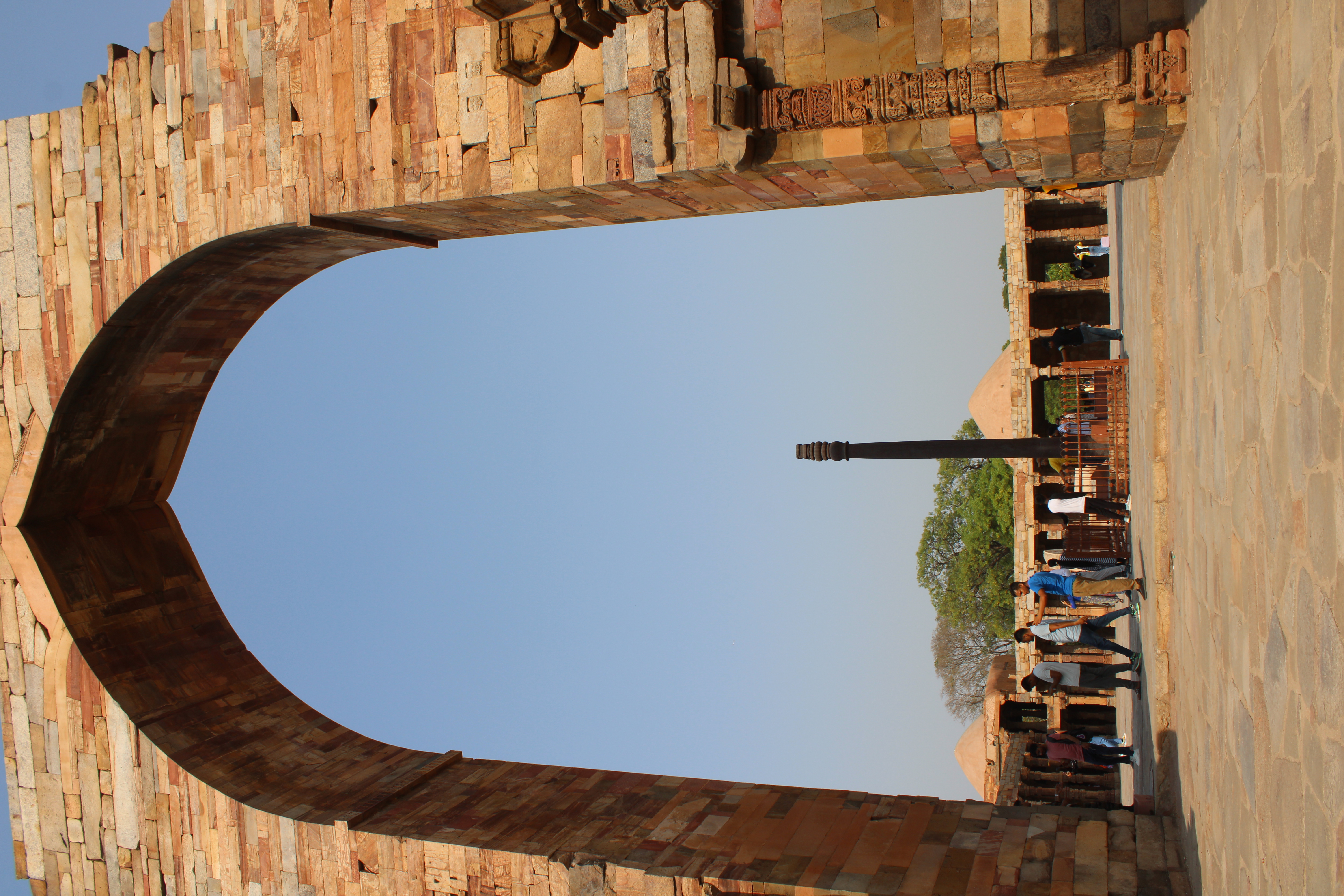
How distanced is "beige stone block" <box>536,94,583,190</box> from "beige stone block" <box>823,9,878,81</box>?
1.65 m

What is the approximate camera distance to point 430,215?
6.89 m

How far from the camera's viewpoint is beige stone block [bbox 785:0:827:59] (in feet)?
18.8

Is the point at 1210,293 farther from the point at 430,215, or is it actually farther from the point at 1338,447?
the point at 430,215

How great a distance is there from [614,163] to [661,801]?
14.1 feet

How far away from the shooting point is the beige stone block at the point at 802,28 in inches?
226

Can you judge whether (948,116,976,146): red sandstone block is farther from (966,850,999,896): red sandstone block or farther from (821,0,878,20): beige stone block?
(966,850,999,896): red sandstone block

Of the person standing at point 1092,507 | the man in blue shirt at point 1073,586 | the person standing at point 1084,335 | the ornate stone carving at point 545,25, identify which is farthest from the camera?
the person standing at point 1084,335

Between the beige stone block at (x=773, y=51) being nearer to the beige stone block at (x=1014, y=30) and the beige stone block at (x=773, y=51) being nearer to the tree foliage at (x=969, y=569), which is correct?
the beige stone block at (x=1014, y=30)

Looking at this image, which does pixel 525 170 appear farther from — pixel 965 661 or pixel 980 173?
pixel 965 661

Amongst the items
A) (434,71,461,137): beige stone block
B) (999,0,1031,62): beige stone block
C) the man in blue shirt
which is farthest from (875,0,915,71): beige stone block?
the man in blue shirt

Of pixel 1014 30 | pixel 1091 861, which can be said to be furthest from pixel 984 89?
pixel 1091 861

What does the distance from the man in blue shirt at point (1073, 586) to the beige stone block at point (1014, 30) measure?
4822 mm

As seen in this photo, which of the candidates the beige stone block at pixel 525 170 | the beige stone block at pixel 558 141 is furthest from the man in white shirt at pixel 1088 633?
the beige stone block at pixel 525 170

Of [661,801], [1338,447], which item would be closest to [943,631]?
[661,801]
